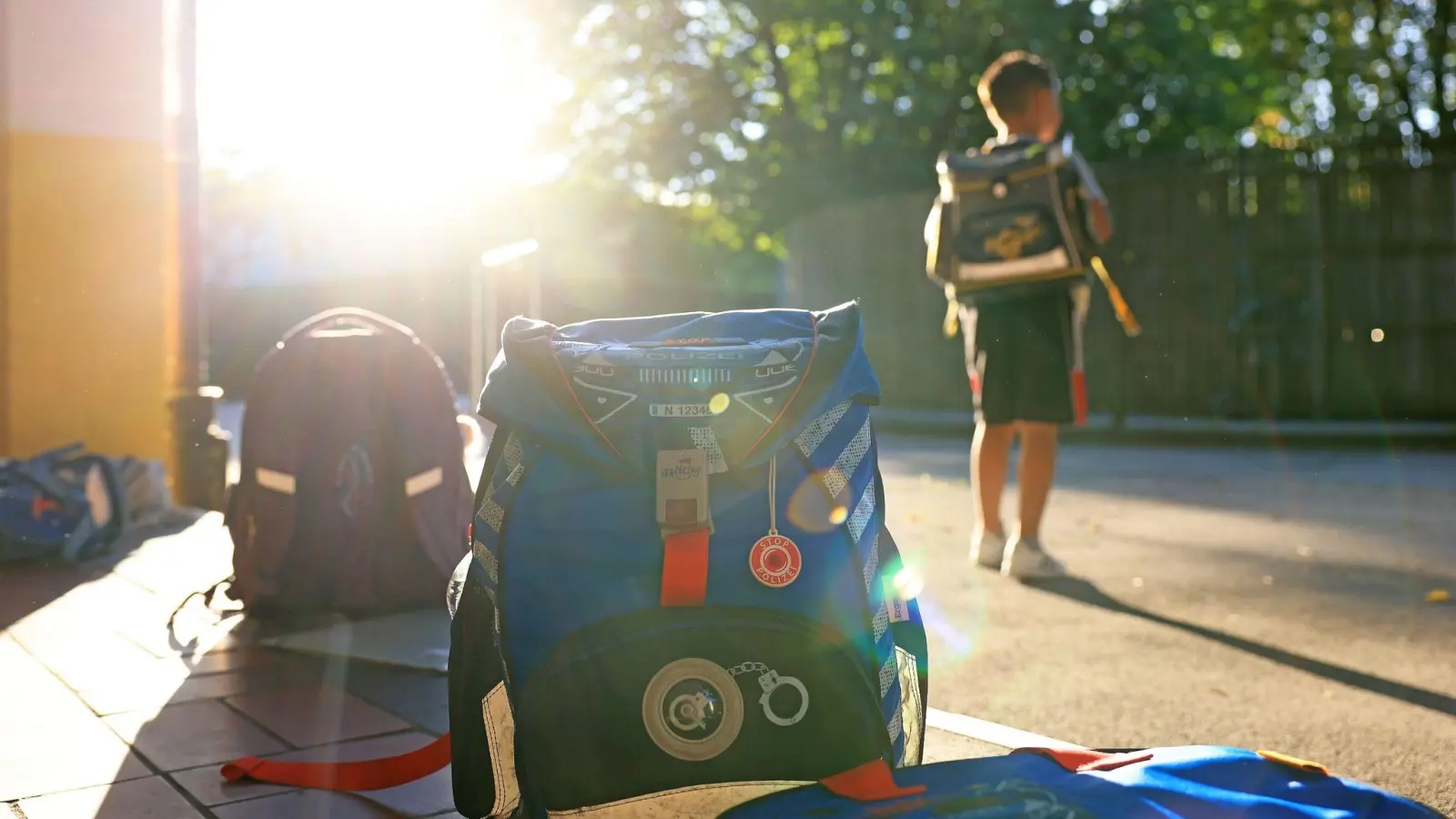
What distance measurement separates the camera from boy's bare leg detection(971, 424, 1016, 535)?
510cm

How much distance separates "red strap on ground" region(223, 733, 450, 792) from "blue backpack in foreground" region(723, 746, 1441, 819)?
71 cm

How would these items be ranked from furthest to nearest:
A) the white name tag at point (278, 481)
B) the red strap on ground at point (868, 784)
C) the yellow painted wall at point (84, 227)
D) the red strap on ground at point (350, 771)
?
the yellow painted wall at point (84, 227)
the white name tag at point (278, 481)
the red strap on ground at point (350, 771)
the red strap on ground at point (868, 784)

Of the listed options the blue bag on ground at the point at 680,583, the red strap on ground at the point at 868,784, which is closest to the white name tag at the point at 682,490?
the blue bag on ground at the point at 680,583

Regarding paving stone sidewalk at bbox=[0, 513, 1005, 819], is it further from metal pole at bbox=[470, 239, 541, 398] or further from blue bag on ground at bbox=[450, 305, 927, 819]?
metal pole at bbox=[470, 239, 541, 398]

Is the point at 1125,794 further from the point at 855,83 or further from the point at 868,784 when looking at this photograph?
the point at 855,83

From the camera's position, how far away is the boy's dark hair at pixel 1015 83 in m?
5.17

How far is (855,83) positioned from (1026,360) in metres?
15.0

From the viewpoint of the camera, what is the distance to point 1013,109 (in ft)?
17.1

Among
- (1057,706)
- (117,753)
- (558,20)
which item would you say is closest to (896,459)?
(1057,706)

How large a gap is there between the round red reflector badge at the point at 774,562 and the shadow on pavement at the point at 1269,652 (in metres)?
1.95

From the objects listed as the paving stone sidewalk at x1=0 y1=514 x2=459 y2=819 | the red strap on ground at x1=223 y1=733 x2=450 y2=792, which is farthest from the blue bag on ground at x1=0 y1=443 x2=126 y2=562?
the red strap on ground at x1=223 y1=733 x2=450 y2=792

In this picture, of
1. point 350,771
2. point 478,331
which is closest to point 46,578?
point 478,331

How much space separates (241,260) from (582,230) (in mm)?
17537

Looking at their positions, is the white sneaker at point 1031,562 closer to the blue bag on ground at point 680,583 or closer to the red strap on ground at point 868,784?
the blue bag on ground at point 680,583
